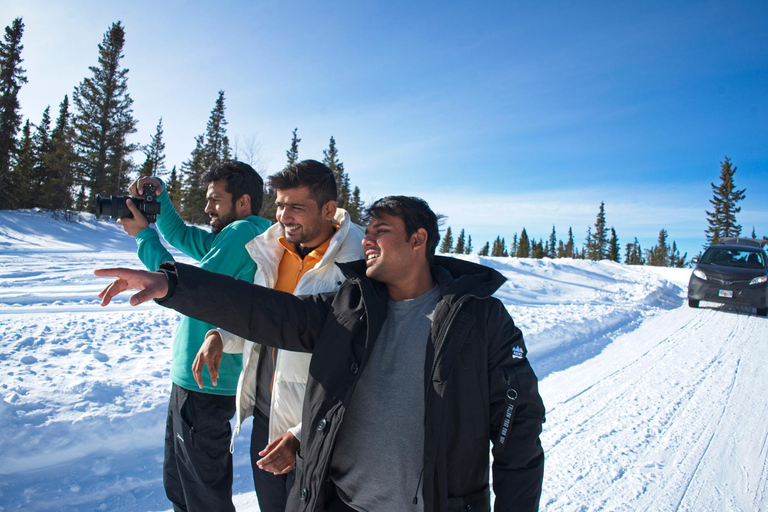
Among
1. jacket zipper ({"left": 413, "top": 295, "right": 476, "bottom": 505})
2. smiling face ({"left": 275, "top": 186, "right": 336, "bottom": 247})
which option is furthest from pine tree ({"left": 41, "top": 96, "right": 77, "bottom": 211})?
jacket zipper ({"left": 413, "top": 295, "right": 476, "bottom": 505})

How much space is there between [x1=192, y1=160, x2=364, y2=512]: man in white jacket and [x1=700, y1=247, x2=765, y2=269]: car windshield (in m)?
13.4

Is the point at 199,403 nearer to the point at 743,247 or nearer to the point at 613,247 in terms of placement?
the point at 743,247

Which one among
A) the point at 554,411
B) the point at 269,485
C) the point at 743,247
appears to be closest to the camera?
the point at 269,485

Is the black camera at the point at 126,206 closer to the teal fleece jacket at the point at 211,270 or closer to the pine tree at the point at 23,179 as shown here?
the teal fleece jacket at the point at 211,270

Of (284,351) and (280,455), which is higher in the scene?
(284,351)

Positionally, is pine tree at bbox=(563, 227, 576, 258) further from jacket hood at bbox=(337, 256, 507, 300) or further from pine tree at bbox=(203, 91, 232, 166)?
jacket hood at bbox=(337, 256, 507, 300)

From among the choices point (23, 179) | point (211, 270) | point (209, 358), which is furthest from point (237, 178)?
point (23, 179)

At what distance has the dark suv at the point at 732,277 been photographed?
32.0 feet

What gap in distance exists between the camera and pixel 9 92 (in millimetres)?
26172

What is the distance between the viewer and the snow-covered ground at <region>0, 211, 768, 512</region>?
2.85 metres

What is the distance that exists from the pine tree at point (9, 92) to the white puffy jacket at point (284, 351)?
3403 cm

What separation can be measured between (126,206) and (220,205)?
52 cm

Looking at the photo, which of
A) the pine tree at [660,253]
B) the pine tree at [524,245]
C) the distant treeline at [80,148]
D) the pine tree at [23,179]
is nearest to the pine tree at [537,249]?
the pine tree at [524,245]

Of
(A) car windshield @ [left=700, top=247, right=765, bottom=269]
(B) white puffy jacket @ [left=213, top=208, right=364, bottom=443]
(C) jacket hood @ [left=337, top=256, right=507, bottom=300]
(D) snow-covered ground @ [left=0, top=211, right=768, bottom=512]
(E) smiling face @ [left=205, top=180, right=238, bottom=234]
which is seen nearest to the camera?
(C) jacket hood @ [left=337, top=256, right=507, bottom=300]
